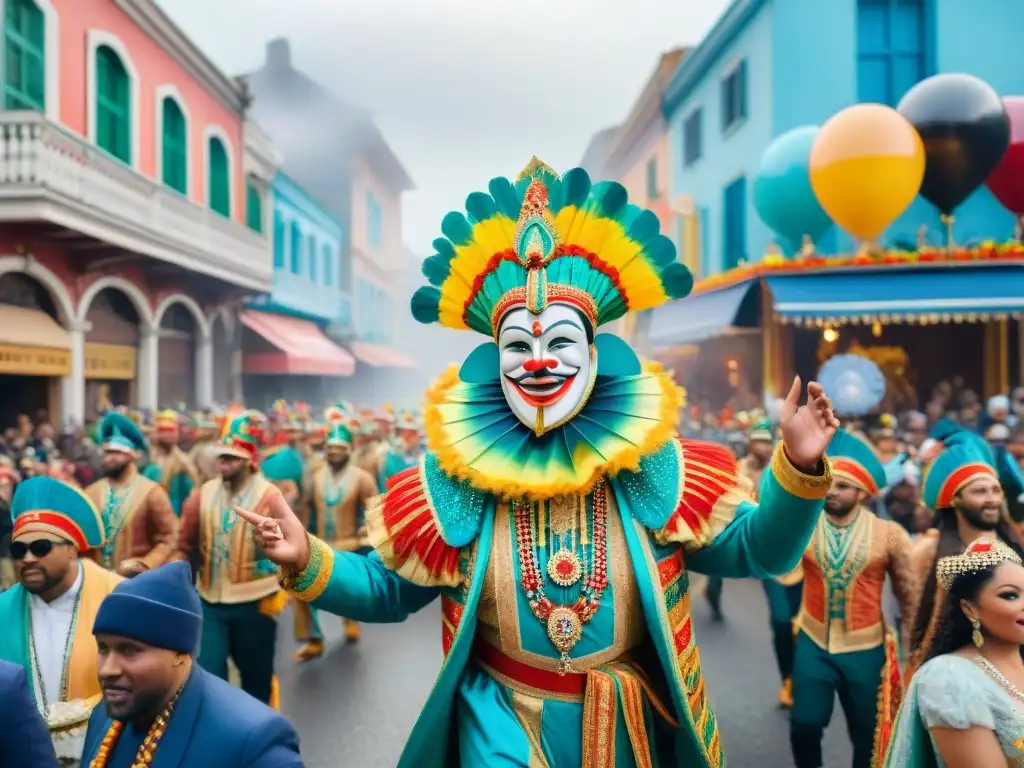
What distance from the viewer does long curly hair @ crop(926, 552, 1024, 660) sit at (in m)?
2.51

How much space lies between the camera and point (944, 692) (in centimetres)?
239

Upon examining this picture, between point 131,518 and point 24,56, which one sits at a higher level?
point 24,56

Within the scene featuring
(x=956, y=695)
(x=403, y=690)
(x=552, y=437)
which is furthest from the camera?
(x=403, y=690)

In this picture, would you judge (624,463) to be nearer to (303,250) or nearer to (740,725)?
(740,725)

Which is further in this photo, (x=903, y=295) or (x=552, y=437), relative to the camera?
(x=903, y=295)

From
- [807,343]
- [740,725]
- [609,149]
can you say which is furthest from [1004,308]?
[609,149]

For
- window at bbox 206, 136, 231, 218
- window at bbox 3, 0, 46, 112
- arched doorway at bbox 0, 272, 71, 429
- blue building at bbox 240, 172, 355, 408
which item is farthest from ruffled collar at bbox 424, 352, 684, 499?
blue building at bbox 240, 172, 355, 408

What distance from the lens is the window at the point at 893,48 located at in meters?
13.8

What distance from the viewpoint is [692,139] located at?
19.0m

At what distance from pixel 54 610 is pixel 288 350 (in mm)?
18024

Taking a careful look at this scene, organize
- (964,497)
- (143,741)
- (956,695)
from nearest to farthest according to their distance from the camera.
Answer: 1. (143,741)
2. (956,695)
3. (964,497)

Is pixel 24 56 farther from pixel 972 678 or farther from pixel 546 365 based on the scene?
pixel 972 678

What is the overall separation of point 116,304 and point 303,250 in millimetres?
11697

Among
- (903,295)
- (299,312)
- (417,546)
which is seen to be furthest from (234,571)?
(299,312)
